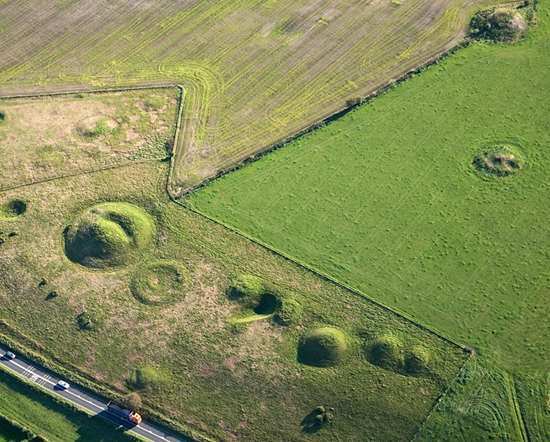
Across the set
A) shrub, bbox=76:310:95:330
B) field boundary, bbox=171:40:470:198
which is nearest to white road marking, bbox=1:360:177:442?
shrub, bbox=76:310:95:330

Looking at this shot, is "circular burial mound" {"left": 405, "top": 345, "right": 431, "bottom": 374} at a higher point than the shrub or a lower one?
higher

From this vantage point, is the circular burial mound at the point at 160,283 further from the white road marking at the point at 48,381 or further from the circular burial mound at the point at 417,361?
the circular burial mound at the point at 417,361

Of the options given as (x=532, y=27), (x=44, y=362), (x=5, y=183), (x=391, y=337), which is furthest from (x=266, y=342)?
(x=532, y=27)

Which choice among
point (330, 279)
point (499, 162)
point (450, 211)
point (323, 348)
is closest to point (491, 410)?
point (323, 348)

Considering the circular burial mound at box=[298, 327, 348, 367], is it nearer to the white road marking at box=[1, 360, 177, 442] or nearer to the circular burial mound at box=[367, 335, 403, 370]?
the circular burial mound at box=[367, 335, 403, 370]

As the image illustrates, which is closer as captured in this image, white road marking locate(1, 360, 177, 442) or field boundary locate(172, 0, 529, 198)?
white road marking locate(1, 360, 177, 442)

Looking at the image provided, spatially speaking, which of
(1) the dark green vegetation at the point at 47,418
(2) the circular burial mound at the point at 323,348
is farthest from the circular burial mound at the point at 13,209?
(2) the circular burial mound at the point at 323,348

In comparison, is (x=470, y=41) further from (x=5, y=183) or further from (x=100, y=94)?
(x=5, y=183)
